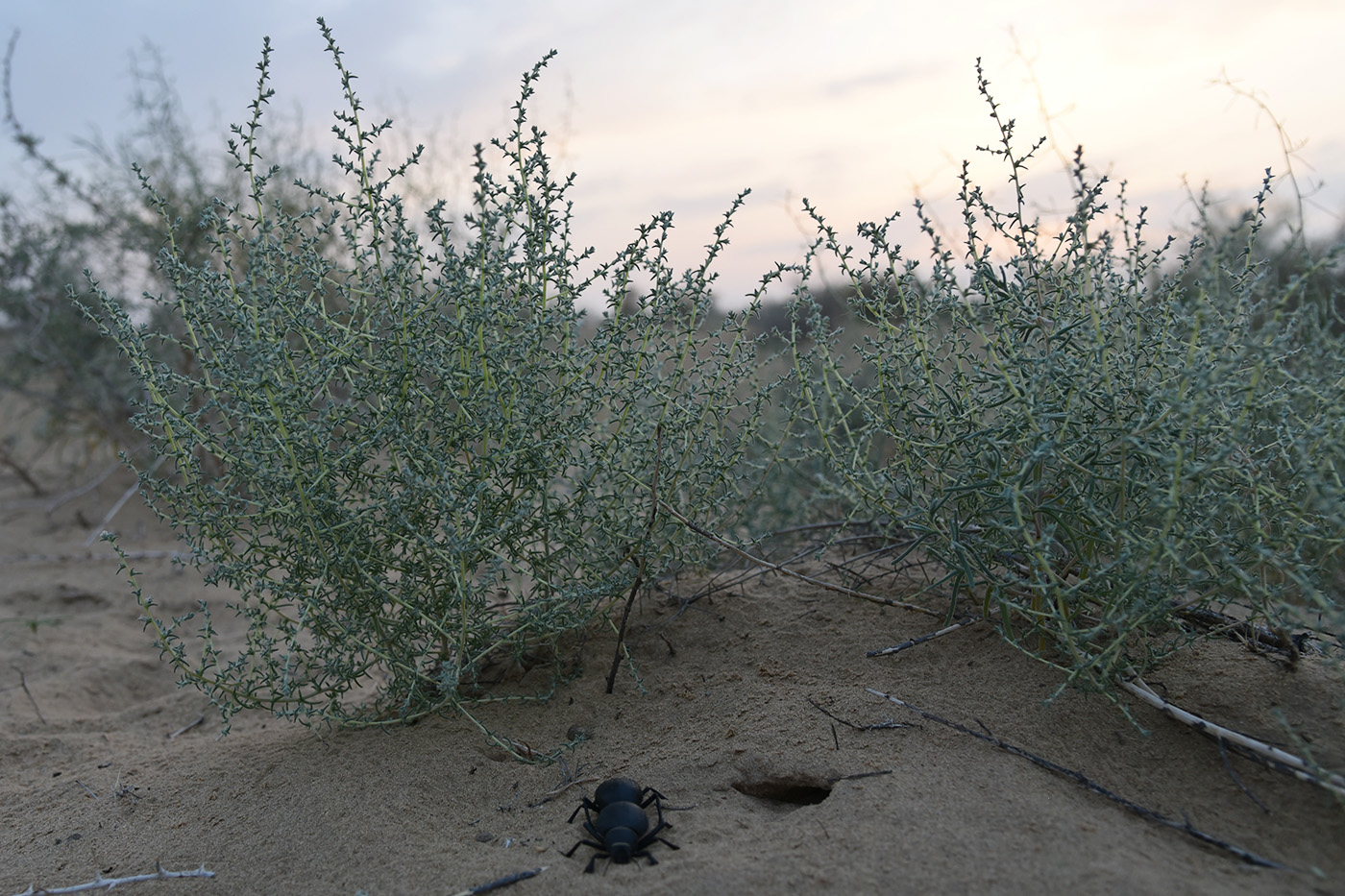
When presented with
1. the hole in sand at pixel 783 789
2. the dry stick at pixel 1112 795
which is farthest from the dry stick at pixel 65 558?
the dry stick at pixel 1112 795

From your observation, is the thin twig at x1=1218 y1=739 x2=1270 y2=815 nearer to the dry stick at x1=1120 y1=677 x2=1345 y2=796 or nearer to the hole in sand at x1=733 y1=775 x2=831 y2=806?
the dry stick at x1=1120 y1=677 x2=1345 y2=796

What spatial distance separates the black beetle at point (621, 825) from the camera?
1977 millimetres

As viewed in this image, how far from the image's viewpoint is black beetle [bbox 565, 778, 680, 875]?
1.98 metres

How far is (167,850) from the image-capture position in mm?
2299

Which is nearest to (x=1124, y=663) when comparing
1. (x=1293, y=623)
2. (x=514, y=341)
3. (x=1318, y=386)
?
(x=1293, y=623)

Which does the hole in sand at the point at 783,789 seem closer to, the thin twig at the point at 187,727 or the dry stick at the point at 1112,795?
the dry stick at the point at 1112,795

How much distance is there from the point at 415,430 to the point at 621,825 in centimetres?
116

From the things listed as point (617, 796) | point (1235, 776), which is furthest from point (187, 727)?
point (1235, 776)

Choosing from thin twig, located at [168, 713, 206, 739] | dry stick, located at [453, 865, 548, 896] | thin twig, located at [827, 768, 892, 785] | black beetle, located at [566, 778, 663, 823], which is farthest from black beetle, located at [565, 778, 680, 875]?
thin twig, located at [168, 713, 206, 739]

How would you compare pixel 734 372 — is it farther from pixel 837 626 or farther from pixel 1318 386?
pixel 1318 386

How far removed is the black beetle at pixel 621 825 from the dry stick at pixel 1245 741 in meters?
1.16

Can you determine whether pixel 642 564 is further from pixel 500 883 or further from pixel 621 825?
pixel 500 883

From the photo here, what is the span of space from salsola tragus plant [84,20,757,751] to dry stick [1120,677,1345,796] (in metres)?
1.25

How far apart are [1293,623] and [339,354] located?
8.52 feet
